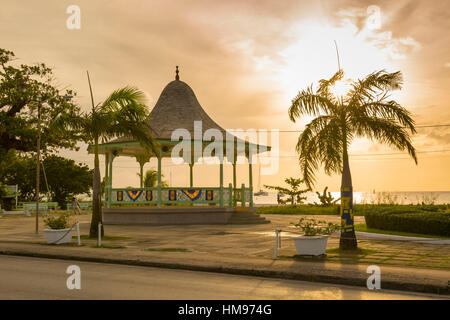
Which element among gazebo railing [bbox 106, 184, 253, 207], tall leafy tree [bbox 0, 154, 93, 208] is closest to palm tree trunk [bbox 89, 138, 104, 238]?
gazebo railing [bbox 106, 184, 253, 207]

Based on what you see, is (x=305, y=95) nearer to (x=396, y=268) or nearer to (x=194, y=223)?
(x=396, y=268)

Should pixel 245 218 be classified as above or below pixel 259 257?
above

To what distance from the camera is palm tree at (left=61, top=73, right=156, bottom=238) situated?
1789cm

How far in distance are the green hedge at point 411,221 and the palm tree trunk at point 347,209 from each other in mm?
5068

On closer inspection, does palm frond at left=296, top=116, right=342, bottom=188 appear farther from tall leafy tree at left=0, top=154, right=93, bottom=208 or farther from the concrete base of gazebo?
tall leafy tree at left=0, top=154, right=93, bottom=208

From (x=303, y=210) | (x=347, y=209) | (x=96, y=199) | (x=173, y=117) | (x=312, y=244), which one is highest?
(x=173, y=117)

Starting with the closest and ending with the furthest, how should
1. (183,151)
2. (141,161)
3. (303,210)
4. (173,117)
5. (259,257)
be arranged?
(259,257), (173,117), (183,151), (141,161), (303,210)

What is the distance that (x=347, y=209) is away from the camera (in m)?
13.8

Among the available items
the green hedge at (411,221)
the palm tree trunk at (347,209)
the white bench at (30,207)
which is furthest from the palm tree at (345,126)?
the white bench at (30,207)

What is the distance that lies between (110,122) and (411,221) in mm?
12449

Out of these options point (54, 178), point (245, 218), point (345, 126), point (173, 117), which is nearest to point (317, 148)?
point (345, 126)

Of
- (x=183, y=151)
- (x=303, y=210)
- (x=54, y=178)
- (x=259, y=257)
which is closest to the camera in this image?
(x=259, y=257)

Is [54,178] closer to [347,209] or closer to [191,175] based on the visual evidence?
[191,175]

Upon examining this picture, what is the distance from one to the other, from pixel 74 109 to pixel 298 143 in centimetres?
2838
